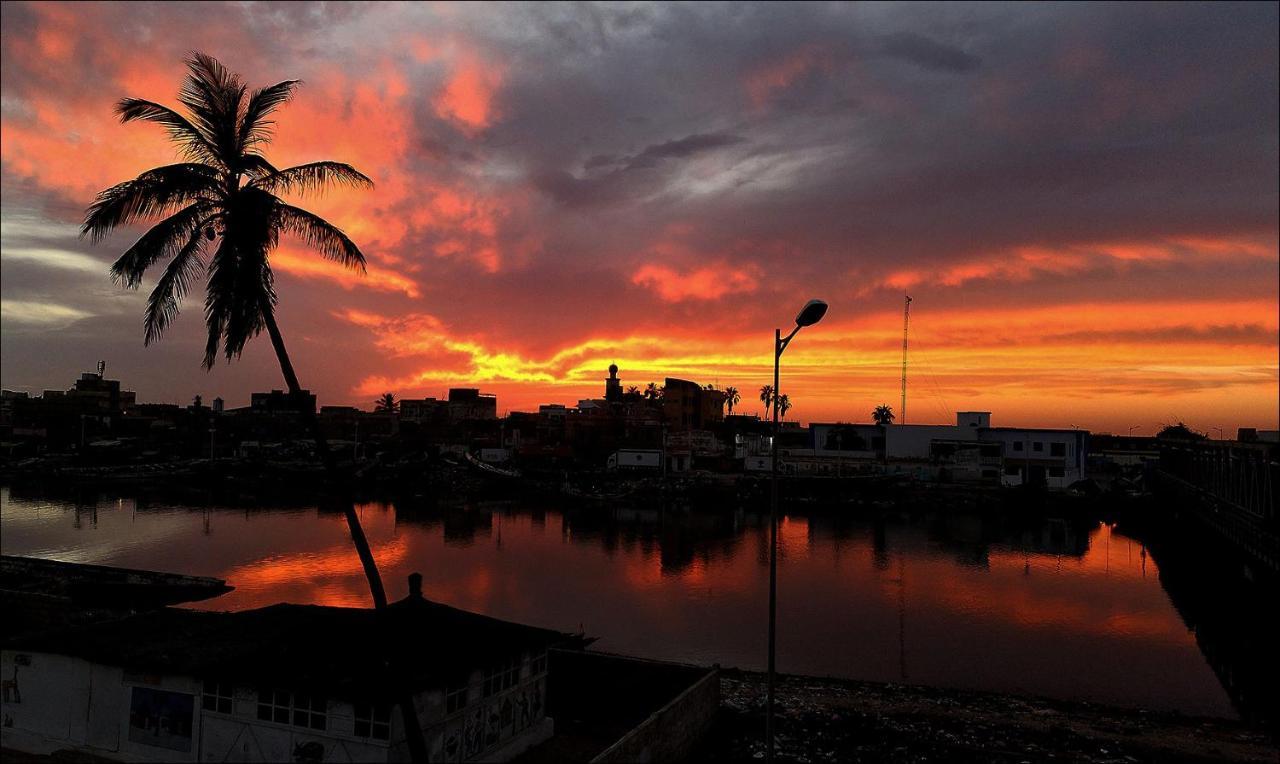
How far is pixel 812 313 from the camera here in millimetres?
10938

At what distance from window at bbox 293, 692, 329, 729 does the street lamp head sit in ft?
30.5

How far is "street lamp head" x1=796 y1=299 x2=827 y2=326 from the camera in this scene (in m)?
10.8

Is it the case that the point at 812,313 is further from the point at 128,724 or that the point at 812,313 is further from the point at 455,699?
the point at 128,724

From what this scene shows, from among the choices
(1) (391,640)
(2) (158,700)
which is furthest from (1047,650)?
(2) (158,700)

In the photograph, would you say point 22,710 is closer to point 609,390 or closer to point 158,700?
point 158,700

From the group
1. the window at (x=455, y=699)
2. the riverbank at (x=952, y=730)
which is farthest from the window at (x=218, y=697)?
the riverbank at (x=952, y=730)

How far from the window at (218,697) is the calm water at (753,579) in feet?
68.7

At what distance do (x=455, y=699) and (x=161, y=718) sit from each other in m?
5.02

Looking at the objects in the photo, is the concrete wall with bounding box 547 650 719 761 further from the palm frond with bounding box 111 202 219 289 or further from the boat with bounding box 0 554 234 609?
the boat with bounding box 0 554 234 609

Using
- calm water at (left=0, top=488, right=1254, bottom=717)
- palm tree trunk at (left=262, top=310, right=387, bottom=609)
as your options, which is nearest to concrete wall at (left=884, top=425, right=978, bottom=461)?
calm water at (left=0, top=488, right=1254, bottom=717)

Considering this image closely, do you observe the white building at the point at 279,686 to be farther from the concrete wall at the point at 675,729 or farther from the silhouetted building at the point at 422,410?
the silhouetted building at the point at 422,410

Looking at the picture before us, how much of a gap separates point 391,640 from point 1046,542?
64.9m

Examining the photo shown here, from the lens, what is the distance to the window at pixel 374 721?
1156cm

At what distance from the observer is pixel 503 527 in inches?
2817
